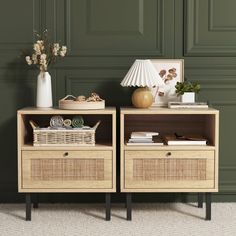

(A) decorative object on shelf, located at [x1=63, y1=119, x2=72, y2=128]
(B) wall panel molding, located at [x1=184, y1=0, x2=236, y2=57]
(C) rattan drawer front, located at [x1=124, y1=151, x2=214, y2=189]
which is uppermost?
(B) wall panel molding, located at [x1=184, y1=0, x2=236, y2=57]

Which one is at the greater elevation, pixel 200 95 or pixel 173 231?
pixel 200 95

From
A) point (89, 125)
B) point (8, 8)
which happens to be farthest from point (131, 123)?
point (8, 8)

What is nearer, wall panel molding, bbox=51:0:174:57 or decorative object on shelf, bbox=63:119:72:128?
decorative object on shelf, bbox=63:119:72:128

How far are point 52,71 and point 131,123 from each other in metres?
0.65

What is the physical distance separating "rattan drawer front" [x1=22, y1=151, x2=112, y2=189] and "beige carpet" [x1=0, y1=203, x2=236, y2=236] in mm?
225

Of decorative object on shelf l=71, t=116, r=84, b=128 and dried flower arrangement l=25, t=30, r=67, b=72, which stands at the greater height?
dried flower arrangement l=25, t=30, r=67, b=72

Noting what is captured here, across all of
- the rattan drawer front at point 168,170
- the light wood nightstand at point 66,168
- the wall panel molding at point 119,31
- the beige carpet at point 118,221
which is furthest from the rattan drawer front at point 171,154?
the wall panel molding at point 119,31

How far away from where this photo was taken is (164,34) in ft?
12.3

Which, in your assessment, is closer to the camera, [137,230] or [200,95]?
[137,230]

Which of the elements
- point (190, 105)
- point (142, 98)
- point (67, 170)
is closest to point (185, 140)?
point (190, 105)

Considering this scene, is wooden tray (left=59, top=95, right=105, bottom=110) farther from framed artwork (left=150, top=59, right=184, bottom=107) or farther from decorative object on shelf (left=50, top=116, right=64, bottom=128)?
framed artwork (left=150, top=59, right=184, bottom=107)

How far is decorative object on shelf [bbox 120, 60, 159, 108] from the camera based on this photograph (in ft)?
11.5

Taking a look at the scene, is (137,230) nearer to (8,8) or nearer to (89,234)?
(89,234)

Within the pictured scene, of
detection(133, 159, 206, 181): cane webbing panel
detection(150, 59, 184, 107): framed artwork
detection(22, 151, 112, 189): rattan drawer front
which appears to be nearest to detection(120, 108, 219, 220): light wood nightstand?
detection(133, 159, 206, 181): cane webbing panel
